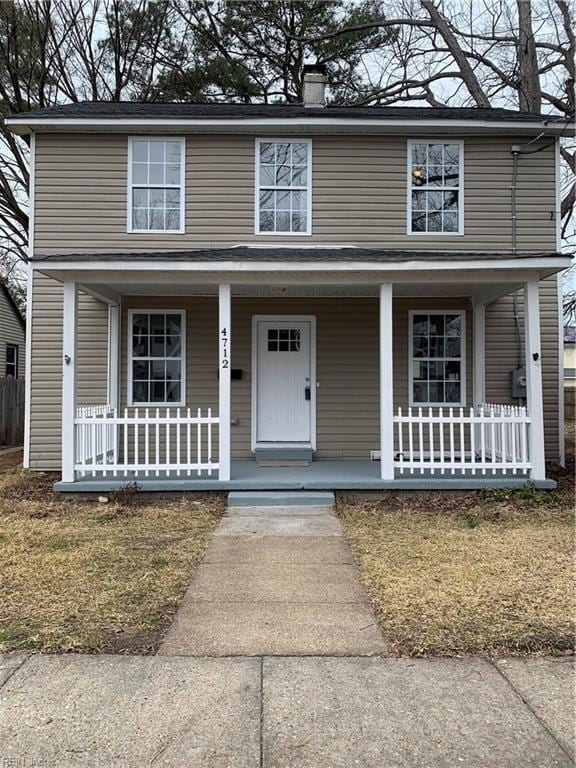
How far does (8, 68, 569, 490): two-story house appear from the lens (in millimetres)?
8570

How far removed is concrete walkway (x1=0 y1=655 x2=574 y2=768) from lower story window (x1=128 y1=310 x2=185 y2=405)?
5.90 m

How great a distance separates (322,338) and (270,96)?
10198mm

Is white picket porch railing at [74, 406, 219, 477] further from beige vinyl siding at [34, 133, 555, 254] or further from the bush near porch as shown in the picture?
beige vinyl siding at [34, 133, 555, 254]

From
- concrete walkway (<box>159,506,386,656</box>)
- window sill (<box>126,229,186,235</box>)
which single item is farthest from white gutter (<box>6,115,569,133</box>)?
concrete walkway (<box>159,506,386,656</box>)

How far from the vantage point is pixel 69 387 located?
694 centimetres

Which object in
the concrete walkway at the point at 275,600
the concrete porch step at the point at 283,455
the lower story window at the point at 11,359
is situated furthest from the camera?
the lower story window at the point at 11,359

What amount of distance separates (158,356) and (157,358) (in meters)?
0.04

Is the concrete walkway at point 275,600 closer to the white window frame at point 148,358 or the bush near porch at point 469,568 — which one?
the bush near porch at point 469,568

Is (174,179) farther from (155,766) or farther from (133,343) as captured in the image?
(155,766)

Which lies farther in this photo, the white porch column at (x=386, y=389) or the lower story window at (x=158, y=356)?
the lower story window at (x=158, y=356)

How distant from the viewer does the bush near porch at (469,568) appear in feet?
10.8

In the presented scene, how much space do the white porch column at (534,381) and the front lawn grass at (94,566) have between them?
4028 millimetres

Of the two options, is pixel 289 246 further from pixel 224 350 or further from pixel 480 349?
pixel 480 349

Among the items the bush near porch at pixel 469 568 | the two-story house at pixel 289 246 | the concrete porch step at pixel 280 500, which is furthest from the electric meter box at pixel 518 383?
the concrete porch step at pixel 280 500
